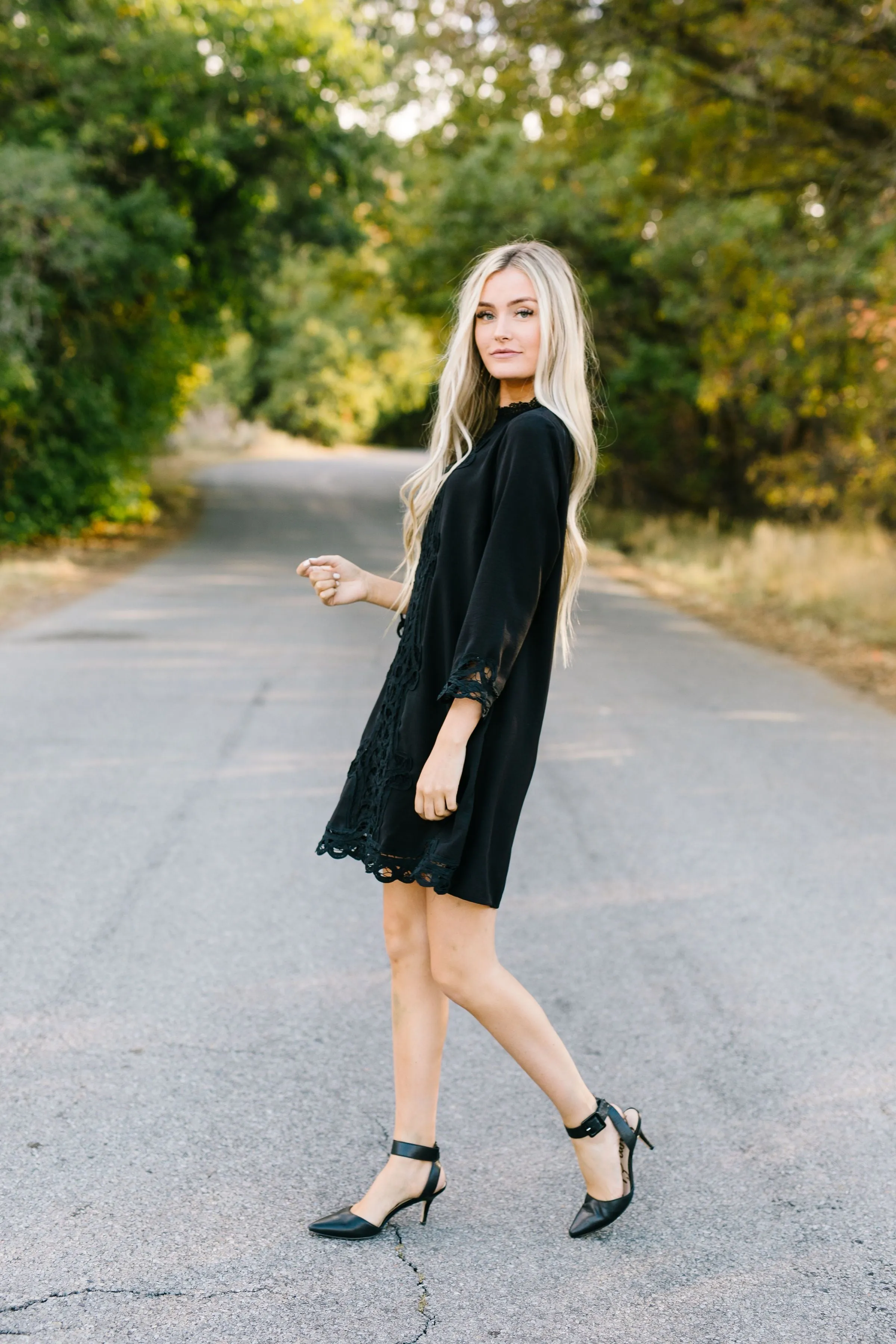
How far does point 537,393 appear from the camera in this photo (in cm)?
250

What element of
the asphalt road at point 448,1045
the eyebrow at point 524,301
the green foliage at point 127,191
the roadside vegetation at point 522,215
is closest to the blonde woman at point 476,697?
the eyebrow at point 524,301

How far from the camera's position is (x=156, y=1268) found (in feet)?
7.93

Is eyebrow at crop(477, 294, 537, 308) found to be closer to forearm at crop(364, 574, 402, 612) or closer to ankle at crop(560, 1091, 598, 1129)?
forearm at crop(364, 574, 402, 612)

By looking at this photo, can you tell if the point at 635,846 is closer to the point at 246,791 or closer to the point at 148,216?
the point at 246,791

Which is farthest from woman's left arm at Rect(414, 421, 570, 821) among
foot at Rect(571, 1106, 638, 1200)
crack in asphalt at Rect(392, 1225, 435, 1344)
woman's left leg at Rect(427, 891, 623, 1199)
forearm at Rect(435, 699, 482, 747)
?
crack in asphalt at Rect(392, 1225, 435, 1344)

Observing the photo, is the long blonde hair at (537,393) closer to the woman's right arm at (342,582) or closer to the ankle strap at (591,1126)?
the woman's right arm at (342,582)

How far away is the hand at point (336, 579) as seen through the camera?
8.77ft

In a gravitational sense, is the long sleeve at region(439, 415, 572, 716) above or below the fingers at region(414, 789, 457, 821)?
above

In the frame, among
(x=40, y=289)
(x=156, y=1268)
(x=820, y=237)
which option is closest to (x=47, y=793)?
(x=156, y=1268)

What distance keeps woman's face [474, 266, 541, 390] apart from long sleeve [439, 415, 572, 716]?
0.52 ft

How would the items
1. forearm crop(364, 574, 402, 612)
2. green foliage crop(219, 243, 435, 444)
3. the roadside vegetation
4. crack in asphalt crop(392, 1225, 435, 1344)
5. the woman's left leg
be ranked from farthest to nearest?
green foliage crop(219, 243, 435, 444) → the roadside vegetation → forearm crop(364, 574, 402, 612) → the woman's left leg → crack in asphalt crop(392, 1225, 435, 1344)

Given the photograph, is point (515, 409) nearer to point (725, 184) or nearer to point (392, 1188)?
point (392, 1188)

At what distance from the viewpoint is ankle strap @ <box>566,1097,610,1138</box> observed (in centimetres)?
261

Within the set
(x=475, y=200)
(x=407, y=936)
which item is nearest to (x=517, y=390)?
(x=407, y=936)
